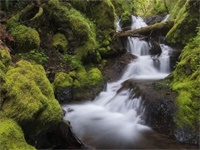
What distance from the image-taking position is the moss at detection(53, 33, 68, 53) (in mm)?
10156

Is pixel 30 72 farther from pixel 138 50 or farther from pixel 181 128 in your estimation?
pixel 138 50

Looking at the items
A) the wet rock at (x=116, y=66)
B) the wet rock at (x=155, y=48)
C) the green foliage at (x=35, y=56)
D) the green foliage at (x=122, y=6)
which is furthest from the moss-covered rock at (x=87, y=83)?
→ the green foliage at (x=122, y=6)

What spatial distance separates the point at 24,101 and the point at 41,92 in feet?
1.99

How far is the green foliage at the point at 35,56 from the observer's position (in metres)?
8.73

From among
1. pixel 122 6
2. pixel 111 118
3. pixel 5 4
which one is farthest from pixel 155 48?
pixel 122 6

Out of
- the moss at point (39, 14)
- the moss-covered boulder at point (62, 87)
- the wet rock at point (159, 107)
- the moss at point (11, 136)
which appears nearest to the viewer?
the moss at point (11, 136)

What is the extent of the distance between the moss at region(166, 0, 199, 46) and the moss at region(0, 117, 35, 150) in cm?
753

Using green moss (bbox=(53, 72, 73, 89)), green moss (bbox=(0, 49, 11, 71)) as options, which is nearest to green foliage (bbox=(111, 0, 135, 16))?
green moss (bbox=(53, 72, 73, 89))

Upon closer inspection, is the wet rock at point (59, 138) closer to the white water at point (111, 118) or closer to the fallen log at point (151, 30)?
the white water at point (111, 118)

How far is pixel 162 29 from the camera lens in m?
12.8

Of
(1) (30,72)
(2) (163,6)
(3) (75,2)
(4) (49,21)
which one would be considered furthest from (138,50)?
(2) (163,6)

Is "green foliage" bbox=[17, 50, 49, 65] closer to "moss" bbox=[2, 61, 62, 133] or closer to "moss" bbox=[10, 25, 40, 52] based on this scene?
"moss" bbox=[10, 25, 40, 52]

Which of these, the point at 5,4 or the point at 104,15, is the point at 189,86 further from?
the point at 5,4

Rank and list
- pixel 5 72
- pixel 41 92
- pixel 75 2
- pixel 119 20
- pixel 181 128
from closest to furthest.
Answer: pixel 41 92 → pixel 5 72 → pixel 181 128 → pixel 75 2 → pixel 119 20
